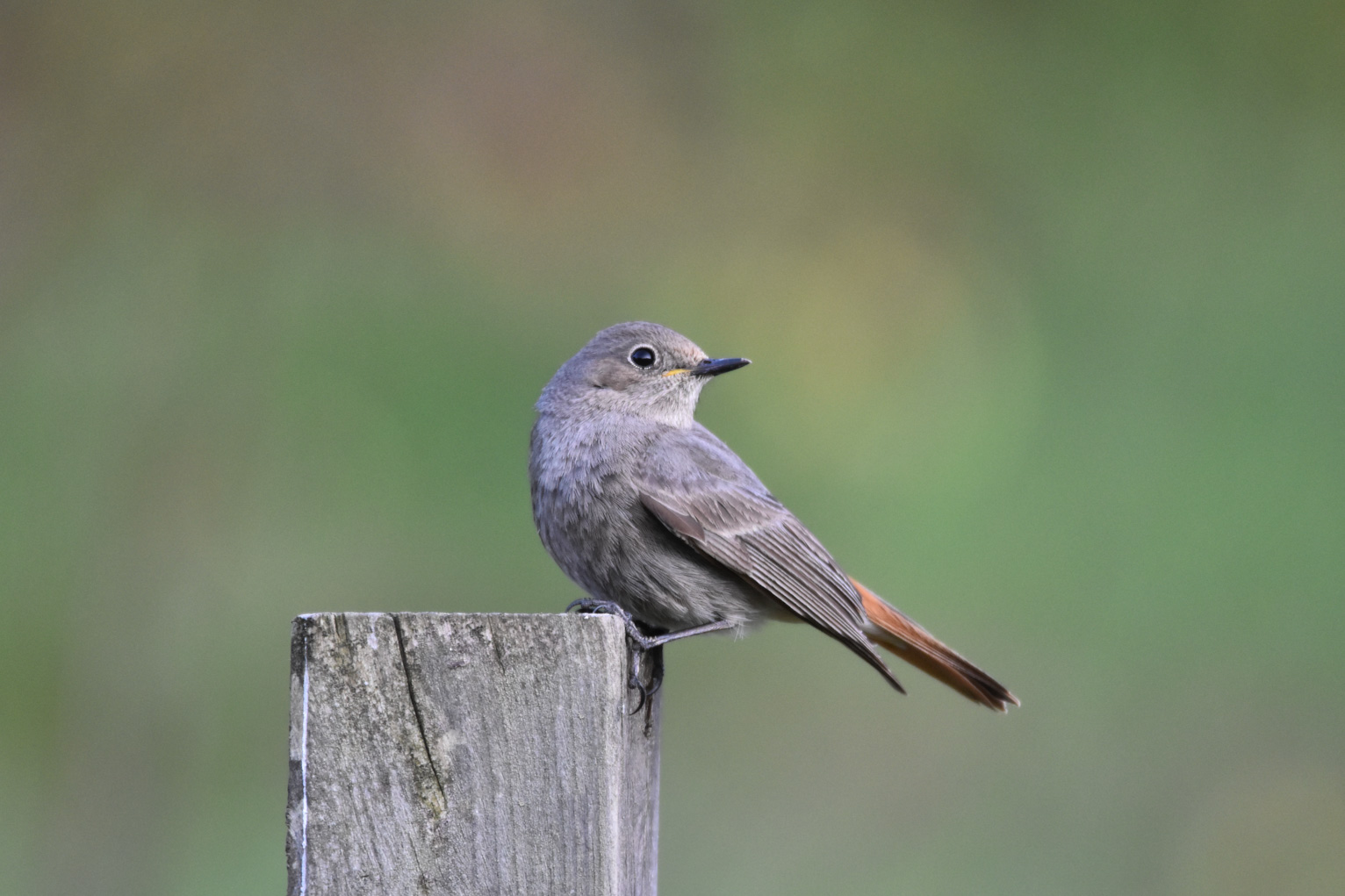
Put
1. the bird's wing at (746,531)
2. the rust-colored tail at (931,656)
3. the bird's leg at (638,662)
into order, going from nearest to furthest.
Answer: the bird's leg at (638,662), the bird's wing at (746,531), the rust-colored tail at (931,656)

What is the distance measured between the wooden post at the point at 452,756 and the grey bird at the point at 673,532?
119 centimetres

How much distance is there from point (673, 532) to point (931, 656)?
0.98 meters

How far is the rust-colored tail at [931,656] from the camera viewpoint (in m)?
3.66

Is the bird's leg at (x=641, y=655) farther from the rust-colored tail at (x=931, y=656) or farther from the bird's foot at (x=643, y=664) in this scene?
the rust-colored tail at (x=931, y=656)

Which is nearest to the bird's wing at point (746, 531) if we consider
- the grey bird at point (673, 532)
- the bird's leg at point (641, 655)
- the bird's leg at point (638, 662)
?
the grey bird at point (673, 532)

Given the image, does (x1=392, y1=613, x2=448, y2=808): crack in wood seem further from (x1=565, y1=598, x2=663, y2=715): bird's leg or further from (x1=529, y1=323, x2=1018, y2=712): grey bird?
(x1=529, y1=323, x2=1018, y2=712): grey bird

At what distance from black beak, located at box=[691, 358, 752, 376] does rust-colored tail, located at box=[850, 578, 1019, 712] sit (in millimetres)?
760

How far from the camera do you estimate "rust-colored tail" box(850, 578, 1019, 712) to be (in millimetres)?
3660

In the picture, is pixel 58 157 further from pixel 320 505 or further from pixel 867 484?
pixel 867 484

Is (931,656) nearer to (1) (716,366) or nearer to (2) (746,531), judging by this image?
(2) (746,531)

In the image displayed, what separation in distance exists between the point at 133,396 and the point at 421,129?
1553 millimetres

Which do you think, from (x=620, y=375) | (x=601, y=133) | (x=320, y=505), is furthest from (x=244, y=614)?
(x=601, y=133)

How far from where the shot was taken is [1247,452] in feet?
17.4

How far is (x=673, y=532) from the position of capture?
3.21m
